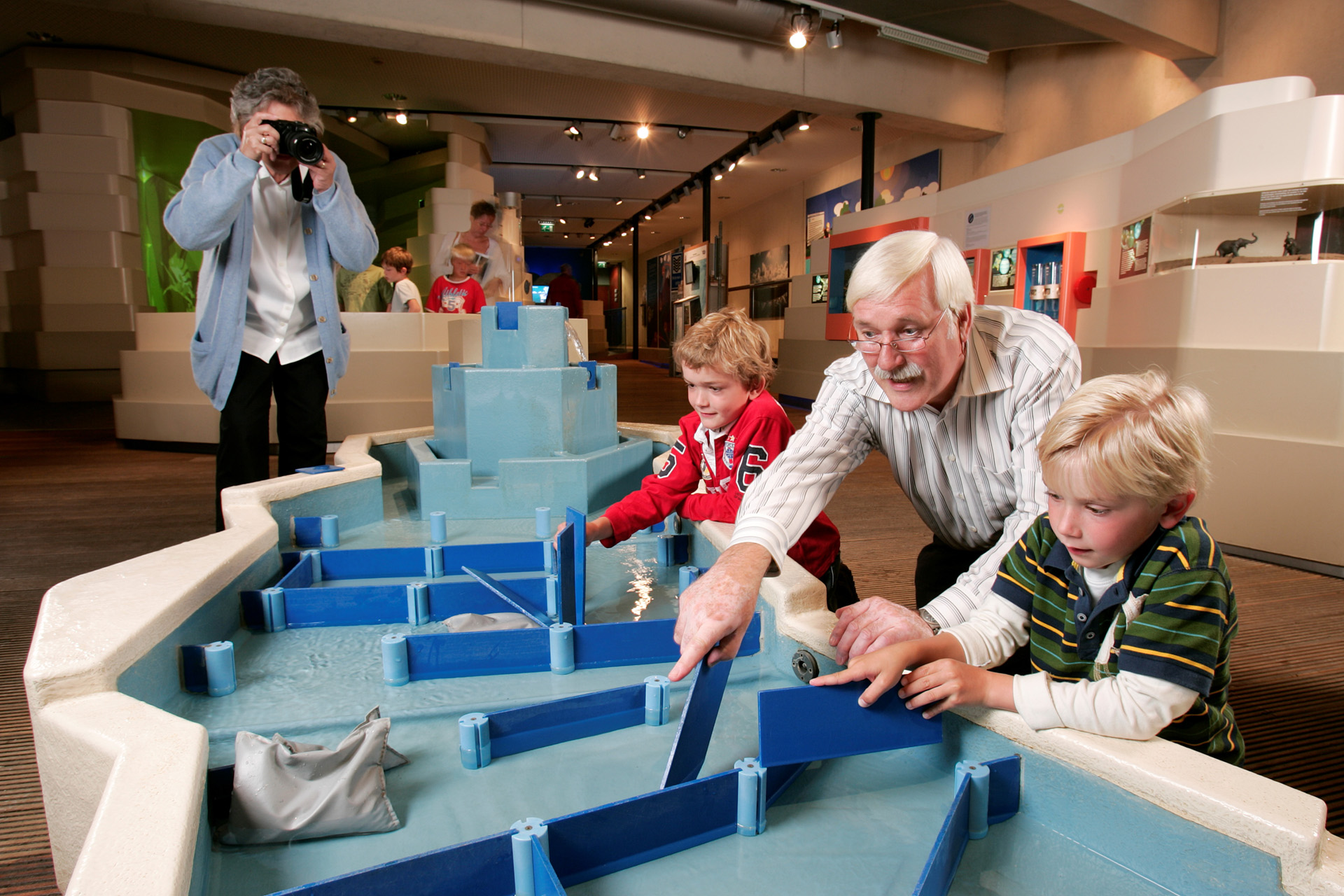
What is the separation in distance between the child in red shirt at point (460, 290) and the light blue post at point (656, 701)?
19.8 feet

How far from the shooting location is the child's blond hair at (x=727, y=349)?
2330mm

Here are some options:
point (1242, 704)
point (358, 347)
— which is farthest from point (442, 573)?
point (358, 347)

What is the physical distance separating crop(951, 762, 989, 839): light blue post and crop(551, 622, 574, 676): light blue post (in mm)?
852

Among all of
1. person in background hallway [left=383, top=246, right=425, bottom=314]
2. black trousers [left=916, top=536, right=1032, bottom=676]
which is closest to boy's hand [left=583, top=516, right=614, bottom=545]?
black trousers [left=916, top=536, right=1032, bottom=676]

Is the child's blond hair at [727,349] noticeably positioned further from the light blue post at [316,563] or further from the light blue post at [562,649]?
the light blue post at [316,563]

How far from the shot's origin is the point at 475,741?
129 centimetres

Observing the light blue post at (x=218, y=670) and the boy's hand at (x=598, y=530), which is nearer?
the light blue post at (x=218, y=670)

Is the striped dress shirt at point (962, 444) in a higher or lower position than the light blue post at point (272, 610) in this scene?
higher

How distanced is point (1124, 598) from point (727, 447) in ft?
4.64

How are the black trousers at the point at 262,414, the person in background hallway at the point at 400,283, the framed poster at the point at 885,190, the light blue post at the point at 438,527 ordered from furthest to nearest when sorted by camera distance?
the framed poster at the point at 885,190
the person in background hallway at the point at 400,283
the light blue post at the point at 438,527
the black trousers at the point at 262,414

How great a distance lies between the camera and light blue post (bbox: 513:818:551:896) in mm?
989

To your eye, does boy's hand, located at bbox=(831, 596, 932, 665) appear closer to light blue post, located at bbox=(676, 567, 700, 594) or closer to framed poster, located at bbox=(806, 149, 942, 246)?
light blue post, located at bbox=(676, 567, 700, 594)

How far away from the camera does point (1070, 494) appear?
3.84ft

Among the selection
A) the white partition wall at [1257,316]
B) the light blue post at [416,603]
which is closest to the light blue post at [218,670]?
the light blue post at [416,603]
